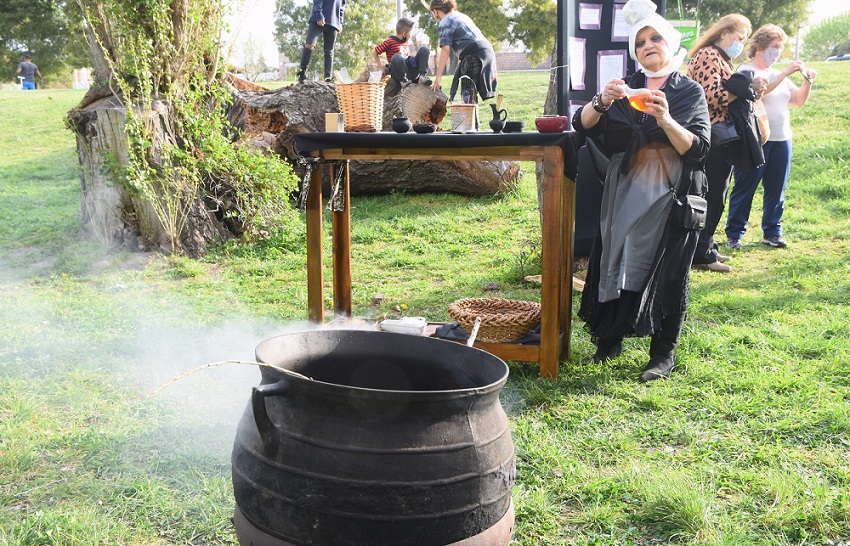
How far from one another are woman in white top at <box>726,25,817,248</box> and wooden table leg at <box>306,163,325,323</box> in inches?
163

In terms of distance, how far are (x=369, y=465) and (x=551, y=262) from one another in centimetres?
237

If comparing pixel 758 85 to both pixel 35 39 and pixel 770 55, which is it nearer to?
pixel 770 55

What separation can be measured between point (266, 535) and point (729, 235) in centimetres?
638

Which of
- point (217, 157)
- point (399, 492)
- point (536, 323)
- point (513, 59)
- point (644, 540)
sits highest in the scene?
point (513, 59)

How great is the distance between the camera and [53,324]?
4910 millimetres

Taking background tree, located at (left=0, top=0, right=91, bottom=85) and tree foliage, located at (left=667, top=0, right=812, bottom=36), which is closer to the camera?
background tree, located at (left=0, top=0, right=91, bottom=85)

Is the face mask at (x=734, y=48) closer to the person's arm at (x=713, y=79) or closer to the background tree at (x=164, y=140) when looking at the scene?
the person's arm at (x=713, y=79)

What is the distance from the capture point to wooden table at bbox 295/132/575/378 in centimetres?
370

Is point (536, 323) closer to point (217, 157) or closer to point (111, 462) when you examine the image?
point (111, 462)

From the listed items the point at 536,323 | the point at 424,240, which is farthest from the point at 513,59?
the point at 536,323

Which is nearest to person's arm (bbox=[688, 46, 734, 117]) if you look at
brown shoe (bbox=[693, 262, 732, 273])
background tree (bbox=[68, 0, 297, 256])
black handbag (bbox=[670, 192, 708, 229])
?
brown shoe (bbox=[693, 262, 732, 273])

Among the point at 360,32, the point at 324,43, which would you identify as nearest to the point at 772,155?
the point at 324,43

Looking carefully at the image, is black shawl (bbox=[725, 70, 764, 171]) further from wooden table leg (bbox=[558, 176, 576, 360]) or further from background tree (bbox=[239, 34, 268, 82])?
background tree (bbox=[239, 34, 268, 82])

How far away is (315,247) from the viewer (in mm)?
4316
